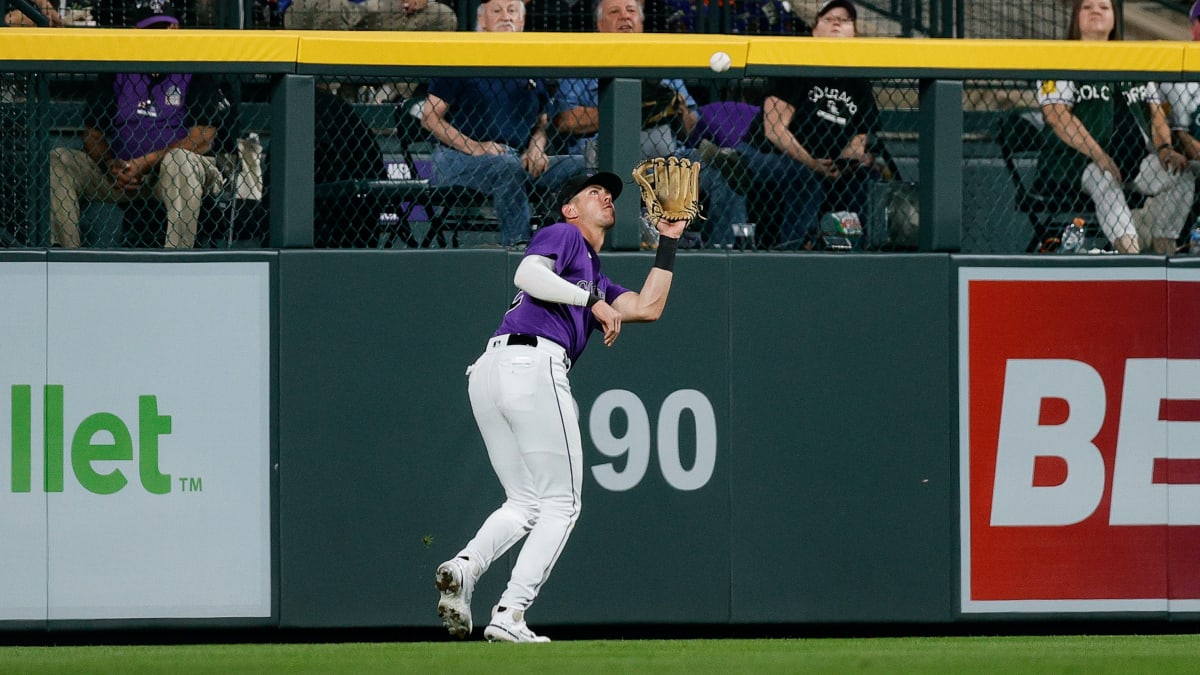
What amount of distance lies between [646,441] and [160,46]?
2.66 meters

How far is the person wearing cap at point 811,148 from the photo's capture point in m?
7.02

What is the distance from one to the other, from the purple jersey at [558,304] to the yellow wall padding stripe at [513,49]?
40.7 inches

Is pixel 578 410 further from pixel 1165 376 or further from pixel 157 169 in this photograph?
pixel 1165 376

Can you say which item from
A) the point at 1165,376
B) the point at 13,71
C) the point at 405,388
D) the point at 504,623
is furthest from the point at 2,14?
the point at 1165,376

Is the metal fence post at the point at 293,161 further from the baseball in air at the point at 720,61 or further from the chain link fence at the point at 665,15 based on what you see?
the chain link fence at the point at 665,15

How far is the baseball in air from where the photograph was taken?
670 centimetres

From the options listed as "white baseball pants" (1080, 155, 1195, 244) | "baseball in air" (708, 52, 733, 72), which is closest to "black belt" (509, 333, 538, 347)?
"baseball in air" (708, 52, 733, 72)

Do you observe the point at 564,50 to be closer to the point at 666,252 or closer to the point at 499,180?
the point at 499,180

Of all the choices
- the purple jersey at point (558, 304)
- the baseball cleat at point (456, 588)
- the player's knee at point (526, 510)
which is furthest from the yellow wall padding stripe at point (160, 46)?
the baseball cleat at point (456, 588)

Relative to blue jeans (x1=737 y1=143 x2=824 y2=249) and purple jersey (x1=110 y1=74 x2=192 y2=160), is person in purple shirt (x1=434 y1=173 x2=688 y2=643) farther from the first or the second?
purple jersey (x1=110 y1=74 x2=192 y2=160)

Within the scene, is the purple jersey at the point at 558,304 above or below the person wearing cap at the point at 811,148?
below

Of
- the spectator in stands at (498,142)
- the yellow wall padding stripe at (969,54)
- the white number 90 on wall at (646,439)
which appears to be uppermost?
the yellow wall padding stripe at (969,54)

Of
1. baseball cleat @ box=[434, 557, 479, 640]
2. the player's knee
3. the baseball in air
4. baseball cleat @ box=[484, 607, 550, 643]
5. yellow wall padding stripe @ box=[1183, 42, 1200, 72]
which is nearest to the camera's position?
baseball cleat @ box=[434, 557, 479, 640]

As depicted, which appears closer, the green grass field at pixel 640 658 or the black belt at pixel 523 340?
the green grass field at pixel 640 658
